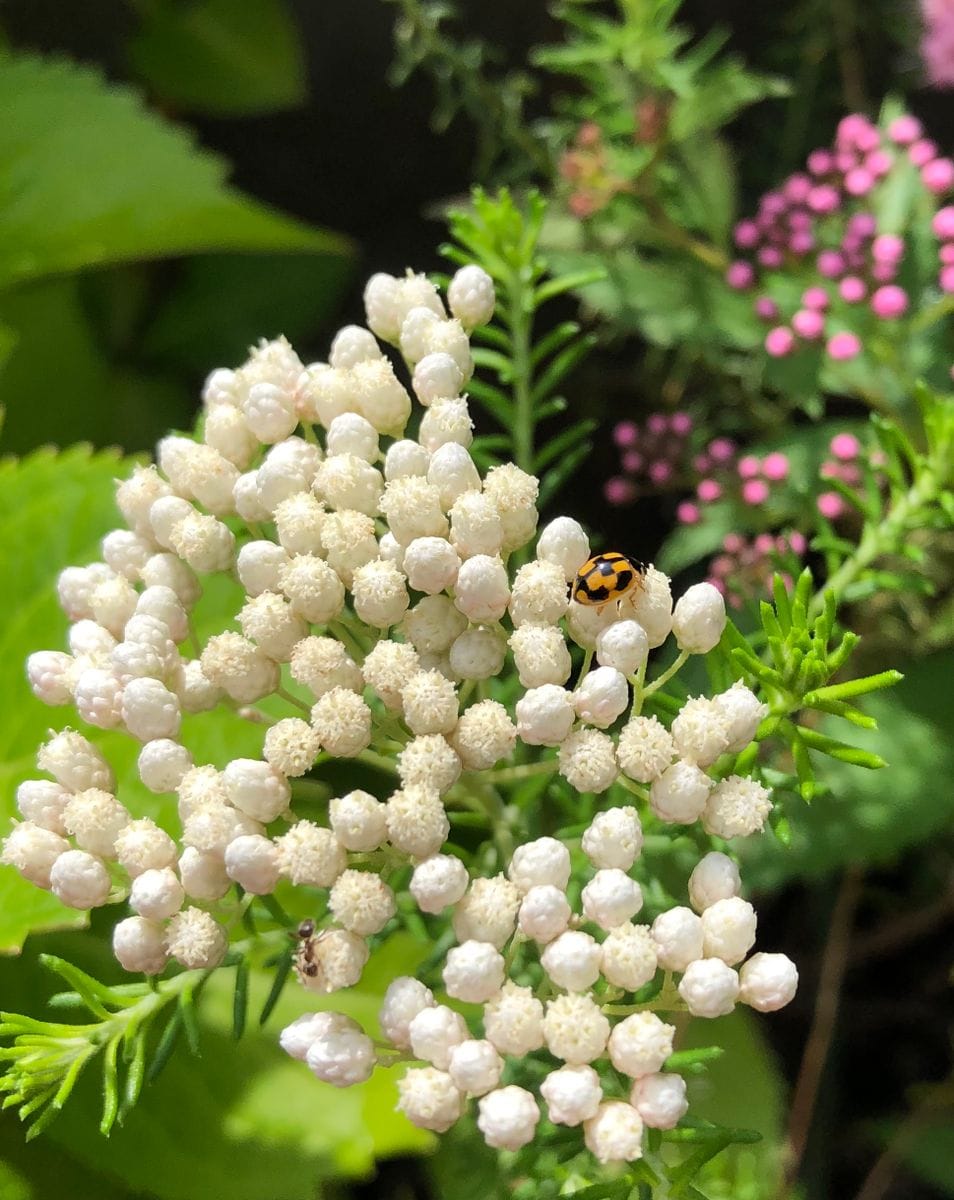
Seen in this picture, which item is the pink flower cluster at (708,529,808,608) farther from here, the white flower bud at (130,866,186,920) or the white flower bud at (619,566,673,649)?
A: the white flower bud at (130,866,186,920)

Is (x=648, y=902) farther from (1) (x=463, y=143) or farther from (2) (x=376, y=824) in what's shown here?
(1) (x=463, y=143)

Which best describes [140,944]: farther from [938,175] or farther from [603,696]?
[938,175]

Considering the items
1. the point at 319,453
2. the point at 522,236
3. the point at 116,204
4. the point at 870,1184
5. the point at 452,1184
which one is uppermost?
the point at 116,204

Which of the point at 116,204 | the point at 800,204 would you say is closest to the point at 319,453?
the point at 800,204

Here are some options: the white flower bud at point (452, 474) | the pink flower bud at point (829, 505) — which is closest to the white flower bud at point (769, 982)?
the white flower bud at point (452, 474)

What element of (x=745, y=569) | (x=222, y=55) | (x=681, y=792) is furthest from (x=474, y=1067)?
(x=222, y=55)

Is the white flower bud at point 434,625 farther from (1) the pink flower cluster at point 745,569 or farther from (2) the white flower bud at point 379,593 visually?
(1) the pink flower cluster at point 745,569

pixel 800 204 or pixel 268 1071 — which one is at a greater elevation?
pixel 800 204
